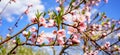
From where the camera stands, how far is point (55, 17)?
122 inches

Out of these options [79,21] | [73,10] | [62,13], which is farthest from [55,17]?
[73,10]

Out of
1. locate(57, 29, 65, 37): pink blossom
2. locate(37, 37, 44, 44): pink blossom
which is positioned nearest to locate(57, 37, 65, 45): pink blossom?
locate(57, 29, 65, 37): pink blossom

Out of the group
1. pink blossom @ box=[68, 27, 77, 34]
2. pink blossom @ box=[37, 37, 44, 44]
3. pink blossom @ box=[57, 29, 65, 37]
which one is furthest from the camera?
pink blossom @ box=[68, 27, 77, 34]

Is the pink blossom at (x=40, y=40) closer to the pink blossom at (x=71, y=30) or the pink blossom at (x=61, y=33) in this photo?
the pink blossom at (x=61, y=33)

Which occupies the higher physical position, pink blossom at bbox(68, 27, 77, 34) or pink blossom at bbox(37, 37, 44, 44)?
pink blossom at bbox(68, 27, 77, 34)

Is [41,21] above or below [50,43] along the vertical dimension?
above

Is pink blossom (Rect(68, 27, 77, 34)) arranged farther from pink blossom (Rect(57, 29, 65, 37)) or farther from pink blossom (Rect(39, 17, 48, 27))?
pink blossom (Rect(39, 17, 48, 27))

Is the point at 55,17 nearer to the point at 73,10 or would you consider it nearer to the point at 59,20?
the point at 59,20

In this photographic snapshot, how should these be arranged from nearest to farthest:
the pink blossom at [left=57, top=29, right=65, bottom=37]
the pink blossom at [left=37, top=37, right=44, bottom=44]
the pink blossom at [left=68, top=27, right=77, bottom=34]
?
the pink blossom at [left=37, top=37, right=44, bottom=44]
the pink blossom at [left=57, top=29, right=65, bottom=37]
the pink blossom at [left=68, top=27, right=77, bottom=34]

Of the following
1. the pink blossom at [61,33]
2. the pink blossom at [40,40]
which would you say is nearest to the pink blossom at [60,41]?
the pink blossom at [61,33]

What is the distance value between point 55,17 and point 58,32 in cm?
20

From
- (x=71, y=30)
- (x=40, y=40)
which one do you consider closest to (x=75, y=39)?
(x=71, y=30)

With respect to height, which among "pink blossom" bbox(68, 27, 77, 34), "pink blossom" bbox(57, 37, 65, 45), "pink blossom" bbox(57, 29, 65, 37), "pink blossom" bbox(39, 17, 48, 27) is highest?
"pink blossom" bbox(39, 17, 48, 27)

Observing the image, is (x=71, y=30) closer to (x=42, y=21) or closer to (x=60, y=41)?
(x=60, y=41)
